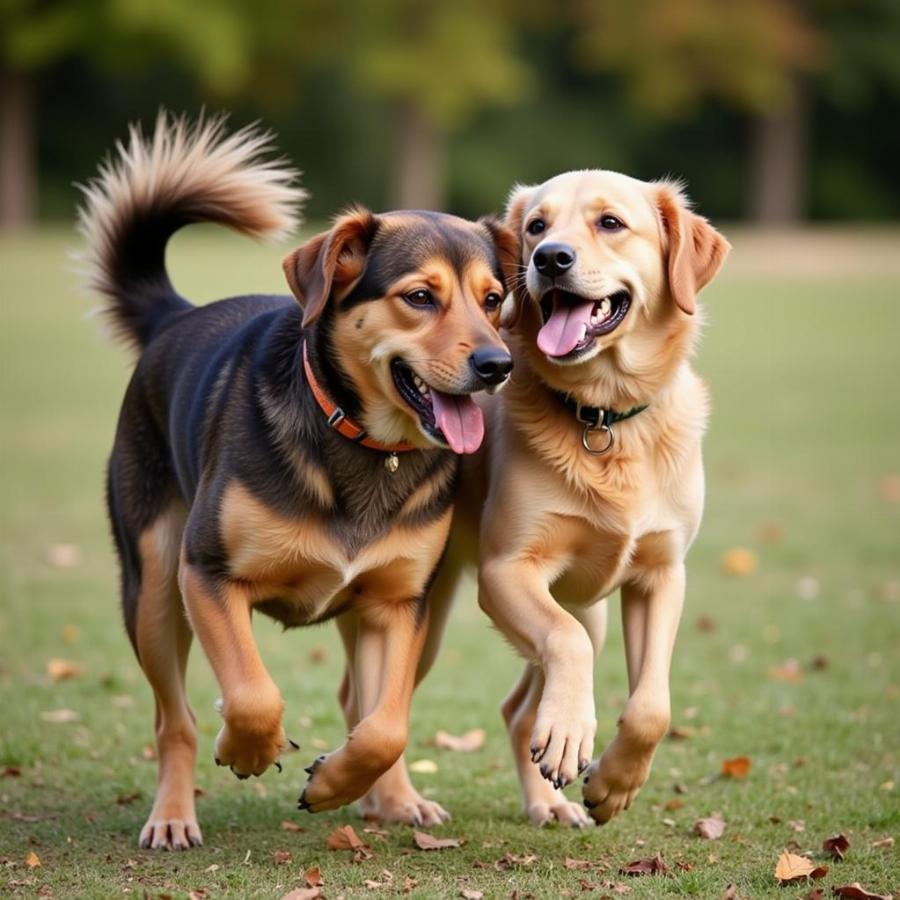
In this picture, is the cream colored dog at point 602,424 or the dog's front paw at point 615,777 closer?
the dog's front paw at point 615,777

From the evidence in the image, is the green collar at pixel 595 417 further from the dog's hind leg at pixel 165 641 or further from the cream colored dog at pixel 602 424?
the dog's hind leg at pixel 165 641

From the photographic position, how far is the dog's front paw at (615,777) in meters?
4.99

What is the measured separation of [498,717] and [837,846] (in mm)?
2459

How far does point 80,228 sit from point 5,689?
2.35m

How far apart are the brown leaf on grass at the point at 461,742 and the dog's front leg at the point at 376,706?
55.1 inches

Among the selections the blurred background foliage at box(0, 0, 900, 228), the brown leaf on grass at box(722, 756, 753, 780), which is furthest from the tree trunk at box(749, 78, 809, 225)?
the brown leaf on grass at box(722, 756, 753, 780)

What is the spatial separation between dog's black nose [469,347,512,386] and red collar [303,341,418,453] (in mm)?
475

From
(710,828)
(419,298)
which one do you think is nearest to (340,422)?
(419,298)

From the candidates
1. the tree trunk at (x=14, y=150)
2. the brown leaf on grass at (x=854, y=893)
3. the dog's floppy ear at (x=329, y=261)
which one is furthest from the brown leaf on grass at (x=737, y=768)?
the tree trunk at (x=14, y=150)

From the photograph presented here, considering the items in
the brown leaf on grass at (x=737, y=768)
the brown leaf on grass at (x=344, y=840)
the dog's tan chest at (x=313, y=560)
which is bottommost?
the brown leaf on grass at (x=344, y=840)

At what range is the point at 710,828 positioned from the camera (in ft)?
17.7

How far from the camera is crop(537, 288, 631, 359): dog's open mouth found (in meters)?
5.22

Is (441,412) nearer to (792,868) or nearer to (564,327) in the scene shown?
(564,327)

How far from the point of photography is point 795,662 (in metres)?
8.27
